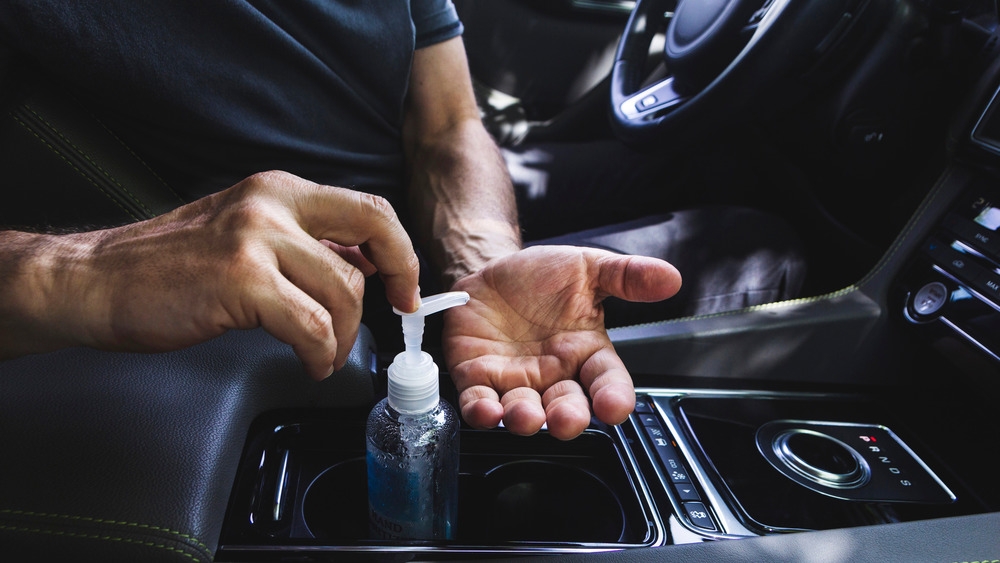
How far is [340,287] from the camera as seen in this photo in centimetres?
54

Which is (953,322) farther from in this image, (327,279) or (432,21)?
(432,21)

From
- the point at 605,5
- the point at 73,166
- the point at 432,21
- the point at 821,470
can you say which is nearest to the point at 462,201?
the point at 432,21

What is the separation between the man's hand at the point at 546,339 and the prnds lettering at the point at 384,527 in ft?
0.36

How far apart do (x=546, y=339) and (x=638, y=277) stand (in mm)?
138

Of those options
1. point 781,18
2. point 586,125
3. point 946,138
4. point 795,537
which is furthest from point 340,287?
point 586,125

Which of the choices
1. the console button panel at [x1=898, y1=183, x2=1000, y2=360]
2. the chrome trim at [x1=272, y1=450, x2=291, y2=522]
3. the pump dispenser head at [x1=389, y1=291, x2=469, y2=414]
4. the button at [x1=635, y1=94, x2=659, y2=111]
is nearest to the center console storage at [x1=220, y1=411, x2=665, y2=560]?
the chrome trim at [x1=272, y1=450, x2=291, y2=522]

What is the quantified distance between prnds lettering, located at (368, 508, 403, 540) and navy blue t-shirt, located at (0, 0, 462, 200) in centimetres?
56

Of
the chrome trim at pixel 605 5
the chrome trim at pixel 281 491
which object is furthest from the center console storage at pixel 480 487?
the chrome trim at pixel 605 5

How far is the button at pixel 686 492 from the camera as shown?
65 cm

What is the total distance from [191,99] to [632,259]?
1.99 ft

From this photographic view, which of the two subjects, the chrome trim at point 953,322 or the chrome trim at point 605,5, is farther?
the chrome trim at point 605,5

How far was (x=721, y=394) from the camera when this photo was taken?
85 cm

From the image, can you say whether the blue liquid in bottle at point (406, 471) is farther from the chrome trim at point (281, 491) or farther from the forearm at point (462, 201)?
the forearm at point (462, 201)

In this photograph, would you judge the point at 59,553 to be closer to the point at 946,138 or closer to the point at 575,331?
the point at 575,331
